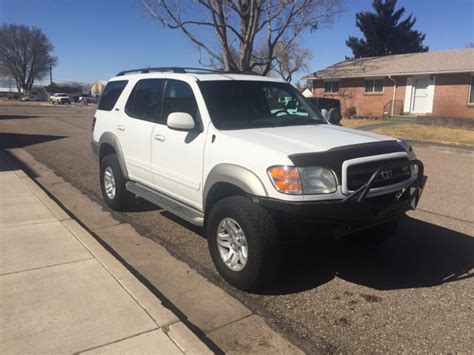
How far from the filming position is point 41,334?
3.07 meters

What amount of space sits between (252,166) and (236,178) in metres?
0.19

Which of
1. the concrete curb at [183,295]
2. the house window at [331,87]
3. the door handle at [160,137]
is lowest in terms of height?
the concrete curb at [183,295]

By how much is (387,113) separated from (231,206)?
2669 cm

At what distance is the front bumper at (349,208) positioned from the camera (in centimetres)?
340

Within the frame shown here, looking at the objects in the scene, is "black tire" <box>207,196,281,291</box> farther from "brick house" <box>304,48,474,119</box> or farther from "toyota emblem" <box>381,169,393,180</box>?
"brick house" <box>304,48,474,119</box>

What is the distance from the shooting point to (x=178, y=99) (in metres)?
5.00

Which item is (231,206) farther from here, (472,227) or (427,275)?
(472,227)

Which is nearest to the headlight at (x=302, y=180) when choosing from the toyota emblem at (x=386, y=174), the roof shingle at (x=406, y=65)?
the toyota emblem at (x=386, y=174)

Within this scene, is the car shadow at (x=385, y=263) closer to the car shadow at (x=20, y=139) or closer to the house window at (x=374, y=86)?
the car shadow at (x=20, y=139)

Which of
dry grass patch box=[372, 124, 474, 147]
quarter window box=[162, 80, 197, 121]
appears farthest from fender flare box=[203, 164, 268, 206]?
dry grass patch box=[372, 124, 474, 147]

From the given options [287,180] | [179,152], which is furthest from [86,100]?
[287,180]

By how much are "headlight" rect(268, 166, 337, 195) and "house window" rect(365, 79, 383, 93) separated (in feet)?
90.6

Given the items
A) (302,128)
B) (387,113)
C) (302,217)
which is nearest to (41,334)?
(302,217)

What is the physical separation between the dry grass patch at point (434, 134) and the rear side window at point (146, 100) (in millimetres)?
13439
